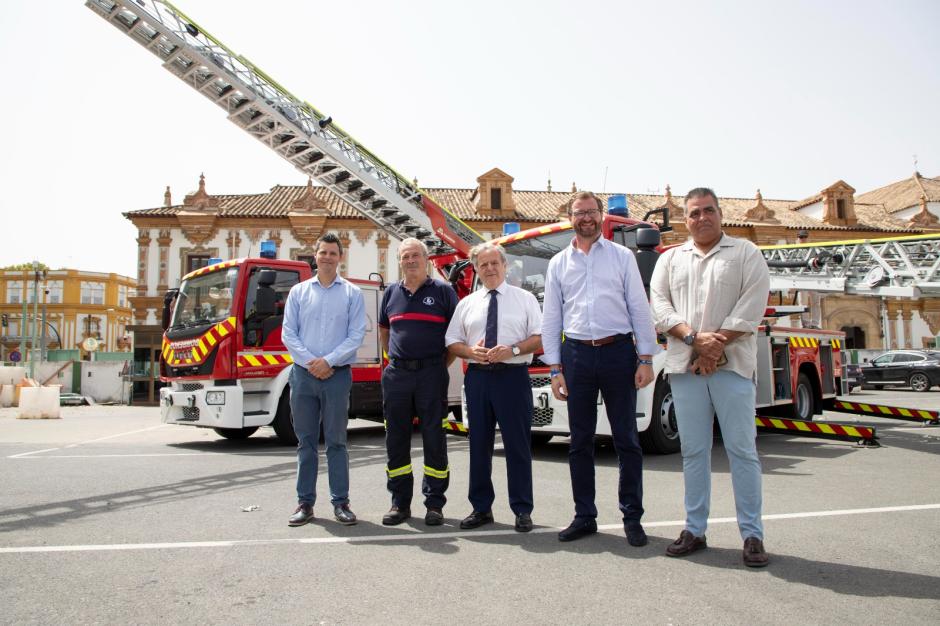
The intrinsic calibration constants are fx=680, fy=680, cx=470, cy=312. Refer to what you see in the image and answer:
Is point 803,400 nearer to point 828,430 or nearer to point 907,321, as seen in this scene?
point 828,430

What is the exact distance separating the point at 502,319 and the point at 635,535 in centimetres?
165

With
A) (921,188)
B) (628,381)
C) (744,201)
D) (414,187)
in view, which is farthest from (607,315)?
(921,188)

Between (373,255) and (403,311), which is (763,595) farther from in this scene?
(373,255)

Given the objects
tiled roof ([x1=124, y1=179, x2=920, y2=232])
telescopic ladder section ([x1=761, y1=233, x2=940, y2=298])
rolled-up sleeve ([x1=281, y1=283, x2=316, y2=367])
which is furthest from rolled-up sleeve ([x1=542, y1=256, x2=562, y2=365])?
tiled roof ([x1=124, y1=179, x2=920, y2=232])

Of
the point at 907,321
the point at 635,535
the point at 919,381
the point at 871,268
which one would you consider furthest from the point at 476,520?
the point at 907,321

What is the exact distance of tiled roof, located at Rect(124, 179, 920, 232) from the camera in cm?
3525

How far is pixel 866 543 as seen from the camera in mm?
4004

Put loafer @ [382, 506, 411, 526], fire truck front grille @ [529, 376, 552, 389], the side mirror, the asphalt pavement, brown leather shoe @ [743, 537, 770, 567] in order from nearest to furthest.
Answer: the asphalt pavement < brown leather shoe @ [743, 537, 770, 567] < loafer @ [382, 506, 411, 526] < the side mirror < fire truck front grille @ [529, 376, 552, 389]

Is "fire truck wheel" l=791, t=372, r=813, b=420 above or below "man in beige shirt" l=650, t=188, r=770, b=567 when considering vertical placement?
below

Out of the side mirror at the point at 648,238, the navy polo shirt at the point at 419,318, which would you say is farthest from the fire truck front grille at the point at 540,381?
the navy polo shirt at the point at 419,318

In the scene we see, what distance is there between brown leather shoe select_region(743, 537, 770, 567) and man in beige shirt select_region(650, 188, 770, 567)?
0.01 meters

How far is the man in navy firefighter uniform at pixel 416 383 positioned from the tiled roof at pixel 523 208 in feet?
97.8

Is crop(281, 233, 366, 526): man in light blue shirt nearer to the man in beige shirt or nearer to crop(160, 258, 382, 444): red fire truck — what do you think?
the man in beige shirt

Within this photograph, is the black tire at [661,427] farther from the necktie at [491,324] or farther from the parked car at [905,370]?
the parked car at [905,370]
